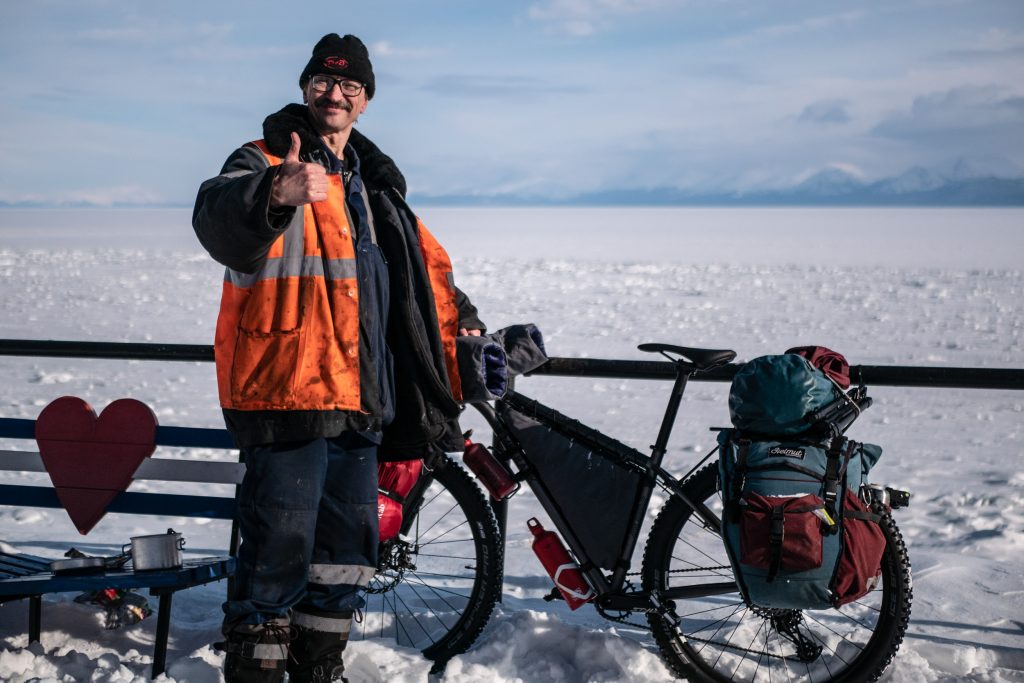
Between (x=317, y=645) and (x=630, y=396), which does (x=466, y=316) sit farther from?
(x=630, y=396)

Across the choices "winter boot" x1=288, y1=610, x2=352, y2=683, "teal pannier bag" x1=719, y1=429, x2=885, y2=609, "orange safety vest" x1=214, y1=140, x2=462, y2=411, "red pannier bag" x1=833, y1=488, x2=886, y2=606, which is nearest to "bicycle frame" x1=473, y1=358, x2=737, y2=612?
"teal pannier bag" x1=719, y1=429, x2=885, y2=609

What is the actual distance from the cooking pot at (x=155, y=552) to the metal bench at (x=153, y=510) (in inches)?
0.9

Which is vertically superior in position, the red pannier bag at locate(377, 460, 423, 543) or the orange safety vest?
the orange safety vest

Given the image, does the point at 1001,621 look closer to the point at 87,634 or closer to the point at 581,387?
the point at 87,634

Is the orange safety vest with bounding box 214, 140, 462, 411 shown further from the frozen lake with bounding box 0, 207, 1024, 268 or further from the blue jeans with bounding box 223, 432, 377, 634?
the frozen lake with bounding box 0, 207, 1024, 268

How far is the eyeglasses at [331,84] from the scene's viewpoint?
8.59 feet

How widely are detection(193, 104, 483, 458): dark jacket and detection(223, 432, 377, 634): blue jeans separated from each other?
10 cm

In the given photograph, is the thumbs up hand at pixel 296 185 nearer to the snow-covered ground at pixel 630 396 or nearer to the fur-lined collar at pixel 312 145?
the fur-lined collar at pixel 312 145

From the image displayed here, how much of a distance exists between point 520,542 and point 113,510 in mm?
1859

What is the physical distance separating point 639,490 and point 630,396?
6.64 meters

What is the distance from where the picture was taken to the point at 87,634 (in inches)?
128

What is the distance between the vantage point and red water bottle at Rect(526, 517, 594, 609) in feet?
10.3

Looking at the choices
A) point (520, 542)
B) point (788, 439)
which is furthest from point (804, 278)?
point (788, 439)

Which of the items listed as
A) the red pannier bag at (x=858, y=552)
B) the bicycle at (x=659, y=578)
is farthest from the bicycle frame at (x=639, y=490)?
the red pannier bag at (x=858, y=552)
